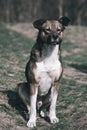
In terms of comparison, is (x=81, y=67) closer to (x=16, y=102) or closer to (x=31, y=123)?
(x=16, y=102)

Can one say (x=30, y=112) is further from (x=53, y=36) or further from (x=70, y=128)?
(x=53, y=36)

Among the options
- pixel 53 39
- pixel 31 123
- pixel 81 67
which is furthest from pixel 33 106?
pixel 81 67

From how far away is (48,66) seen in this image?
8.70 m

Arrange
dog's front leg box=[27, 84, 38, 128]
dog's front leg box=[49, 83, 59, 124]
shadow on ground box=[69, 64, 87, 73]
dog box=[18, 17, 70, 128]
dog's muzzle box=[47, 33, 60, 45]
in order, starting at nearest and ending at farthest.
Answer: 1. dog's muzzle box=[47, 33, 60, 45]
2. dog box=[18, 17, 70, 128]
3. dog's front leg box=[27, 84, 38, 128]
4. dog's front leg box=[49, 83, 59, 124]
5. shadow on ground box=[69, 64, 87, 73]

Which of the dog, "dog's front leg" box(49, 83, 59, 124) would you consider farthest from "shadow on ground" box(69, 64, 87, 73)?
the dog

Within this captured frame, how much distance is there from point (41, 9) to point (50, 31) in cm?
1922

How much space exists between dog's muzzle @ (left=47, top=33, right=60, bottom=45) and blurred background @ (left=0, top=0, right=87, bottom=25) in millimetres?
18703

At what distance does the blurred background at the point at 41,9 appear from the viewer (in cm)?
2708

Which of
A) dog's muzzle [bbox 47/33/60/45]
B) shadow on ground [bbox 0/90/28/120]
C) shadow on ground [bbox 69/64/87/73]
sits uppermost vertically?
dog's muzzle [bbox 47/33/60/45]

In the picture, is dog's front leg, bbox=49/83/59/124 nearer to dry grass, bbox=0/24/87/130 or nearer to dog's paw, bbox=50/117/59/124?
dog's paw, bbox=50/117/59/124

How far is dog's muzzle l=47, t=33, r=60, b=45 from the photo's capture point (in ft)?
27.2

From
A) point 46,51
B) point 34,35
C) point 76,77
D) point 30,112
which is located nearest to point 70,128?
point 30,112

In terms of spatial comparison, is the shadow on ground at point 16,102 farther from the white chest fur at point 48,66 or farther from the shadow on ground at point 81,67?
the shadow on ground at point 81,67

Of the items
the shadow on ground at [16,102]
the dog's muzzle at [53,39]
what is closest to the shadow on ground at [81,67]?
the shadow on ground at [16,102]
